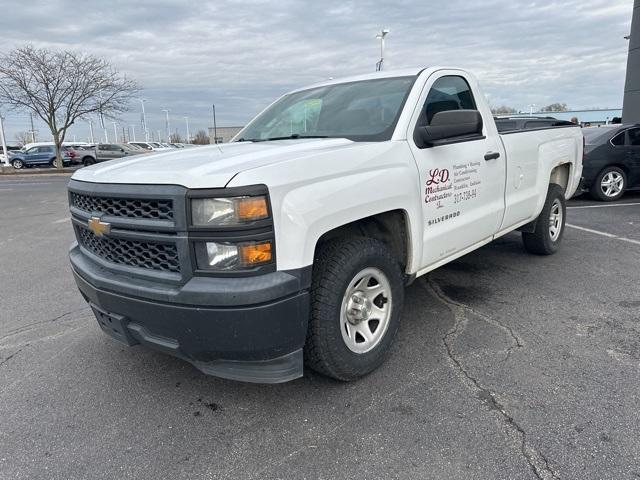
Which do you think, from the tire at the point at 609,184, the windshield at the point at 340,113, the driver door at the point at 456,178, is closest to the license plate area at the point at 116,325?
the windshield at the point at 340,113

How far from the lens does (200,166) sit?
239 centimetres

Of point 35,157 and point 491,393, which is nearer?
point 491,393

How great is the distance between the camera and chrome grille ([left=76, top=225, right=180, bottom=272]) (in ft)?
7.80

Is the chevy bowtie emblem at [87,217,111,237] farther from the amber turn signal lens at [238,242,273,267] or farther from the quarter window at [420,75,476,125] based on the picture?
the quarter window at [420,75,476,125]

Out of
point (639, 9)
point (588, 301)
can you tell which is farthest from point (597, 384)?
point (639, 9)

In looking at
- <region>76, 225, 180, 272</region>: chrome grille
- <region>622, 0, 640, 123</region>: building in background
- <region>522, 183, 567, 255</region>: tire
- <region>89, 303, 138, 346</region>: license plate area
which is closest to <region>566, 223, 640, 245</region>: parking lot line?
<region>522, 183, 567, 255</region>: tire

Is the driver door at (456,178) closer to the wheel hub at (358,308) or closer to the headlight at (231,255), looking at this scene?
the wheel hub at (358,308)

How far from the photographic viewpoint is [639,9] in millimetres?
15977

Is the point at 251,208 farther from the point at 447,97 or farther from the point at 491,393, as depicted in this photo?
the point at 447,97

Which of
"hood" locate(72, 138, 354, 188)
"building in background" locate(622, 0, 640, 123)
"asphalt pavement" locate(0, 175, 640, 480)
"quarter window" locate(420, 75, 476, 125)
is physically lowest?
"asphalt pavement" locate(0, 175, 640, 480)

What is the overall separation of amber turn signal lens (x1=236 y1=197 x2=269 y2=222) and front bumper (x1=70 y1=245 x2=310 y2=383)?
0.95 feet

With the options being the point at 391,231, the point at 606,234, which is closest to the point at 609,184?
the point at 606,234

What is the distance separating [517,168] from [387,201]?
214 centimetres

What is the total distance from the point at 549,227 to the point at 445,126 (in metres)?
3.06
